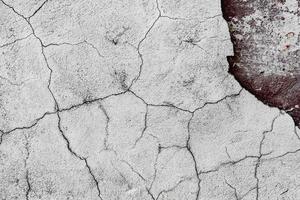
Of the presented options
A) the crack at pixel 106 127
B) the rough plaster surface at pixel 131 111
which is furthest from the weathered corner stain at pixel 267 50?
the crack at pixel 106 127

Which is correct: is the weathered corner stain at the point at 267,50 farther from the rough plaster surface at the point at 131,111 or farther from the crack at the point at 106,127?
the crack at the point at 106,127

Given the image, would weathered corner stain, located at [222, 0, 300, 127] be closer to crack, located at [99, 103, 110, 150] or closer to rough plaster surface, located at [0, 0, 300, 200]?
rough plaster surface, located at [0, 0, 300, 200]

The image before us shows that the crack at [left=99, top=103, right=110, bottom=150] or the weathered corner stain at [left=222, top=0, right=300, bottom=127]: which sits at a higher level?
the weathered corner stain at [left=222, top=0, right=300, bottom=127]

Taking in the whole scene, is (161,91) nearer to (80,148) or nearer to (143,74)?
(143,74)

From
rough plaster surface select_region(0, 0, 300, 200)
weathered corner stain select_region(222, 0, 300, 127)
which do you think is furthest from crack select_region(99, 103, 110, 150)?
weathered corner stain select_region(222, 0, 300, 127)

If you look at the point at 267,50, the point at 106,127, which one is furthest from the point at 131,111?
the point at 267,50
